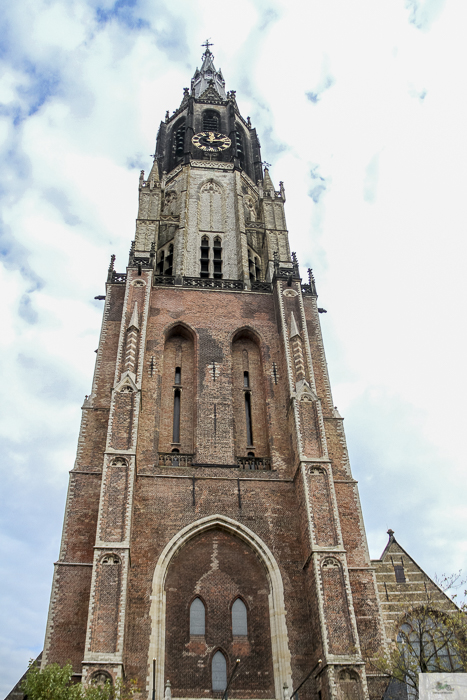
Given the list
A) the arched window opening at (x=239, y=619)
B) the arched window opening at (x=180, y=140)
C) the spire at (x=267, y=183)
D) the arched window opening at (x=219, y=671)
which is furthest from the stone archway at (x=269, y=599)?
the arched window opening at (x=180, y=140)

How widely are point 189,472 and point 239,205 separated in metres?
17.0

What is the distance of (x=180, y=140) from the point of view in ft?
132

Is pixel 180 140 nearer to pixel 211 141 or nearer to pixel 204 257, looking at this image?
pixel 211 141

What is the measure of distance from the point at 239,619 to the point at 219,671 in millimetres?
1580

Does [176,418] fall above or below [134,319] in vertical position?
below

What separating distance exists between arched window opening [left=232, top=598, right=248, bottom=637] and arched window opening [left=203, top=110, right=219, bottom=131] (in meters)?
29.9

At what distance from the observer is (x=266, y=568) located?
19.9 metres

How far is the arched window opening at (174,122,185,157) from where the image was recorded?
39344mm

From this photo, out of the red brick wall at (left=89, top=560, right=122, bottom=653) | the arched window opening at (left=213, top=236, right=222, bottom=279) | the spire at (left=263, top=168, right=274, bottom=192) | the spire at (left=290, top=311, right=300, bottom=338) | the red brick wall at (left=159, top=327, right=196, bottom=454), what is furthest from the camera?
the spire at (left=263, top=168, right=274, bottom=192)

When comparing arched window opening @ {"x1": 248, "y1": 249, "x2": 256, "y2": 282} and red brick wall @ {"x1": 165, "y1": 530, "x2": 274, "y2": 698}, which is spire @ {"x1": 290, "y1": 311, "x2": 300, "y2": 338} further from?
red brick wall @ {"x1": 165, "y1": 530, "x2": 274, "y2": 698}

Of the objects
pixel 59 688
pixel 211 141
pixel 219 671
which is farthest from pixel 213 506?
pixel 211 141

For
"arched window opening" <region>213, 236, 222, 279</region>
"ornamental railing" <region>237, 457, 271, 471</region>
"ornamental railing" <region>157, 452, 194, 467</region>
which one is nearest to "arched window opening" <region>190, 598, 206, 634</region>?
A: "ornamental railing" <region>157, 452, 194, 467</region>

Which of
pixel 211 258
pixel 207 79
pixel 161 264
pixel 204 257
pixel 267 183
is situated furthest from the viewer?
pixel 207 79

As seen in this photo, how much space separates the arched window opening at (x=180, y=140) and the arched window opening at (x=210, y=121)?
146 cm
